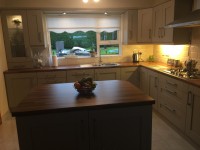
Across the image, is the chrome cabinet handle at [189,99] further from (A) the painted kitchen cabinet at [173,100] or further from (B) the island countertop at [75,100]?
(B) the island countertop at [75,100]

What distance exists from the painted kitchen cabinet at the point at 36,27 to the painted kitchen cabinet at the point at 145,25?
2251mm

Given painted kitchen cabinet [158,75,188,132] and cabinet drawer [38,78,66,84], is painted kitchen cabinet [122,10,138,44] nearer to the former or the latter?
painted kitchen cabinet [158,75,188,132]

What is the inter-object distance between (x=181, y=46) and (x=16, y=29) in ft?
11.6

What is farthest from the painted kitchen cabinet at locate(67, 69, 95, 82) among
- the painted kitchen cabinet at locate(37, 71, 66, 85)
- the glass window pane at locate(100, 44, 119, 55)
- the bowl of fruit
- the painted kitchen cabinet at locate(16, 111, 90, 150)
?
the painted kitchen cabinet at locate(16, 111, 90, 150)

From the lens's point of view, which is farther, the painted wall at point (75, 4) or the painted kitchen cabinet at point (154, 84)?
the painted wall at point (75, 4)

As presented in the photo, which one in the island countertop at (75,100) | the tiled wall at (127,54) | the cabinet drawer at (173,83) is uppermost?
the tiled wall at (127,54)

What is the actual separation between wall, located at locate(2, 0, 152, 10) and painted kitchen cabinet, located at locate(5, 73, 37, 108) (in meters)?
1.45

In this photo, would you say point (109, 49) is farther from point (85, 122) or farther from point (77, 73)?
point (85, 122)

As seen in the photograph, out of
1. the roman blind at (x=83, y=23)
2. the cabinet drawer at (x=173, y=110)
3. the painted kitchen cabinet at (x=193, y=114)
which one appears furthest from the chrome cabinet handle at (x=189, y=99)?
the roman blind at (x=83, y=23)

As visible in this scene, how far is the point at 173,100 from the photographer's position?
109 inches

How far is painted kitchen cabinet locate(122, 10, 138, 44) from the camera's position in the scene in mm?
4082

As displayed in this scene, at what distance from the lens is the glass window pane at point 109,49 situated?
4680 mm

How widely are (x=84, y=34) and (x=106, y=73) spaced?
1.34 meters

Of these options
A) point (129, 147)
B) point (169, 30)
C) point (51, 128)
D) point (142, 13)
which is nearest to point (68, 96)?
point (51, 128)
